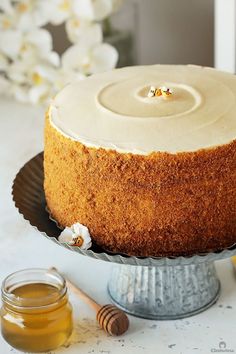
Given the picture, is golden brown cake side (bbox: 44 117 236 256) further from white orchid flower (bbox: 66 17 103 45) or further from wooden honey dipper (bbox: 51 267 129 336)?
white orchid flower (bbox: 66 17 103 45)

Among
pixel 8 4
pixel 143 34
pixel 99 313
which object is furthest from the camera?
pixel 143 34

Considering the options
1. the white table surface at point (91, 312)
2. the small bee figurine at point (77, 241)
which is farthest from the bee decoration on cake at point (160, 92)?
the white table surface at point (91, 312)

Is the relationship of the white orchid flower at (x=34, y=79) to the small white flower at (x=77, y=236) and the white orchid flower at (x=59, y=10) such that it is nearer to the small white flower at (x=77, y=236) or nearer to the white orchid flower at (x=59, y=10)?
the white orchid flower at (x=59, y=10)

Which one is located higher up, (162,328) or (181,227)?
(181,227)

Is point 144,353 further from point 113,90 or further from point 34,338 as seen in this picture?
point 113,90

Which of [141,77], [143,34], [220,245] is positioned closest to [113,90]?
[141,77]

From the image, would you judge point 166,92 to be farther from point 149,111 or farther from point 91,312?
point 91,312
